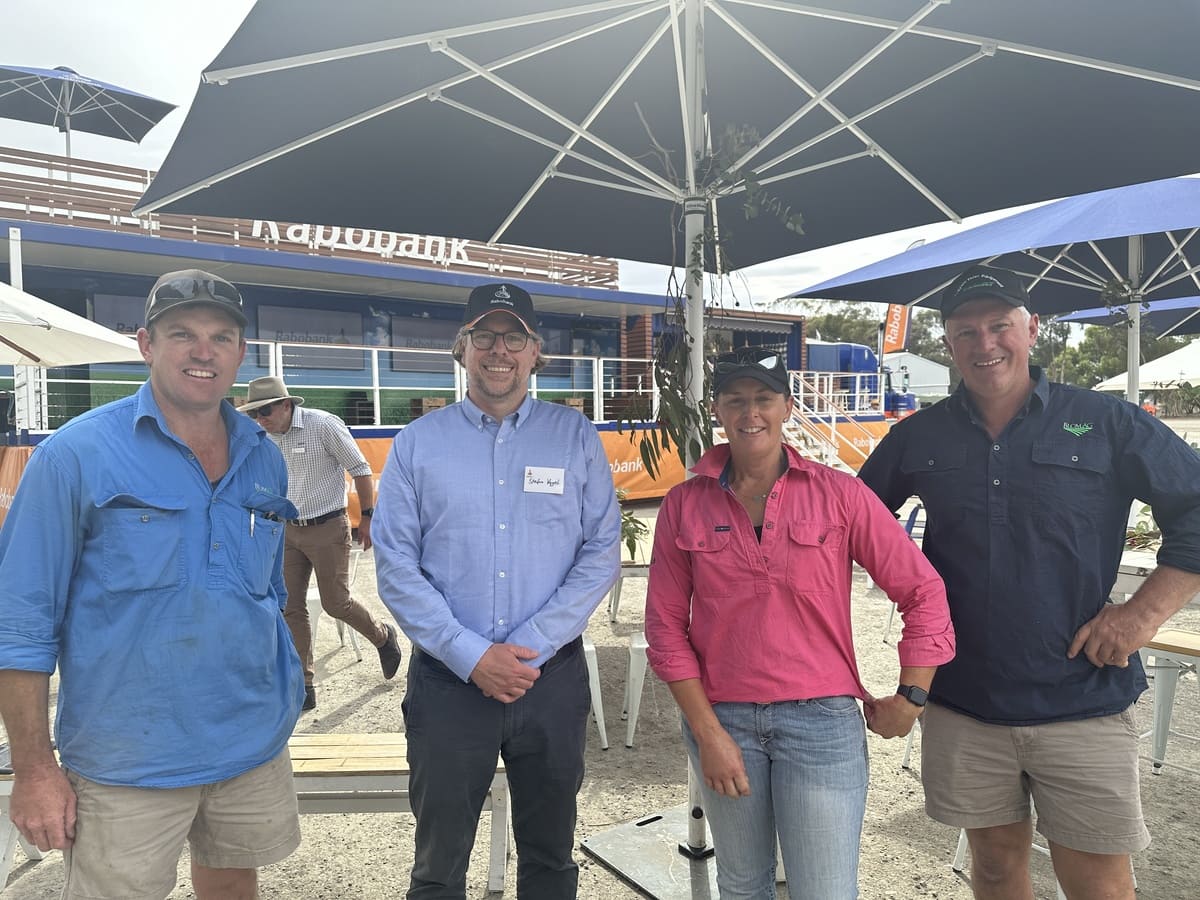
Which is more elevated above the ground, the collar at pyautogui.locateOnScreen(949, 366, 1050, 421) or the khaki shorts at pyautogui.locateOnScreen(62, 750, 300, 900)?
the collar at pyautogui.locateOnScreen(949, 366, 1050, 421)

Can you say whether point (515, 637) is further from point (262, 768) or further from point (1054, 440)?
point (1054, 440)

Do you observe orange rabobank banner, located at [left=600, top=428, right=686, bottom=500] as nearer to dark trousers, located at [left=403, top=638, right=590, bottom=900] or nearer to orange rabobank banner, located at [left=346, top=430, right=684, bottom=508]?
orange rabobank banner, located at [left=346, top=430, right=684, bottom=508]

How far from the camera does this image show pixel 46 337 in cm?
511

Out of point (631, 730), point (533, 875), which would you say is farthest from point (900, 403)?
point (533, 875)

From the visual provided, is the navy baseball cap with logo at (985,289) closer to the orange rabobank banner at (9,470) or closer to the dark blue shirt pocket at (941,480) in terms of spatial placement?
the dark blue shirt pocket at (941,480)

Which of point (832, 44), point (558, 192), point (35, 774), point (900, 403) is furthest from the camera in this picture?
point (900, 403)

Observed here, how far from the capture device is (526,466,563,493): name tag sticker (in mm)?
2297

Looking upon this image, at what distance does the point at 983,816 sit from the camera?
2219 millimetres

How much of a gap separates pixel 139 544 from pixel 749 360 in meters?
1.62

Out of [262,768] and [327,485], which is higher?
[327,485]

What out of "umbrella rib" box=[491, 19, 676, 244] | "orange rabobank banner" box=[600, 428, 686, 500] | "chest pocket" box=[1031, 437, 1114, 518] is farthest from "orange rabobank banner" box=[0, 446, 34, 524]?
"orange rabobank banner" box=[600, 428, 686, 500]

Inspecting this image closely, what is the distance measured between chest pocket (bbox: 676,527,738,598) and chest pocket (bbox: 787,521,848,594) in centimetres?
15

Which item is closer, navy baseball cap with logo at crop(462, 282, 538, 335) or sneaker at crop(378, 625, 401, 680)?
navy baseball cap with logo at crop(462, 282, 538, 335)

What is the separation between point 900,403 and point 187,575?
27383mm
